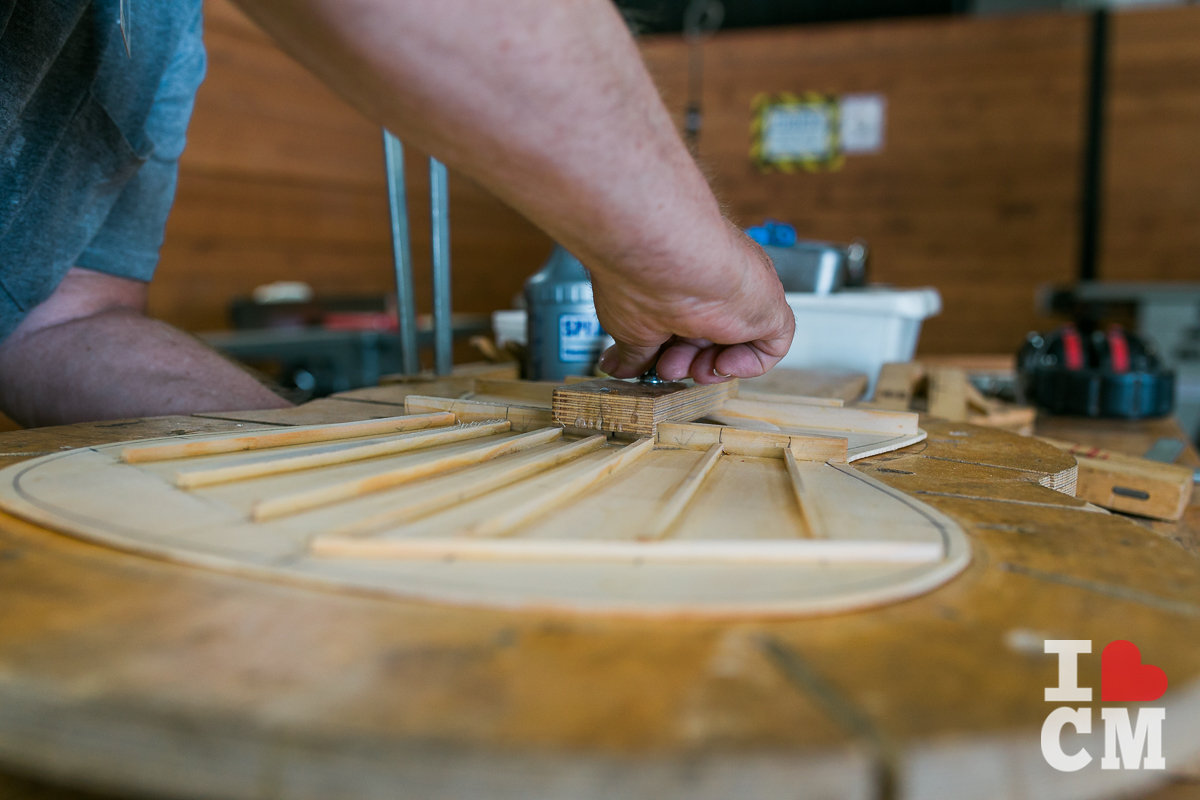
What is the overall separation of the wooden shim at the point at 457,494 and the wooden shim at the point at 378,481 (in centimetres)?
6

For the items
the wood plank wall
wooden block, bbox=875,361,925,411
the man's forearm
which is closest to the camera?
the man's forearm

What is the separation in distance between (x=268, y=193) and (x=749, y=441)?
185 inches

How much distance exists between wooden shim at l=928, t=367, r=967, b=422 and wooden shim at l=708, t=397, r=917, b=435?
1.62 feet

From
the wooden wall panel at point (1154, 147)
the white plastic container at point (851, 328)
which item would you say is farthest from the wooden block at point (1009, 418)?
the wooden wall panel at point (1154, 147)

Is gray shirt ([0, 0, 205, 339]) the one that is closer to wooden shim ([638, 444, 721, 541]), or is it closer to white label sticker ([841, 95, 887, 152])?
wooden shim ([638, 444, 721, 541])

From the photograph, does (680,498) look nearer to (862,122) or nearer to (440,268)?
(440,268)

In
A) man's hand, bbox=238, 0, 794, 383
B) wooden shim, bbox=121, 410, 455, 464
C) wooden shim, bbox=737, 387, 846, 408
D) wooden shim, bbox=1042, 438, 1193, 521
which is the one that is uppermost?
man's hand, bbox=238, 0, 794, 383

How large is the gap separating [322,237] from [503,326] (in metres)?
3.81

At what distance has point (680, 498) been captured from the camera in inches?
25.3

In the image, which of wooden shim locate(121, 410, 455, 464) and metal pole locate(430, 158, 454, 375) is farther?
metal pole locate(430, 158, 454, 375)

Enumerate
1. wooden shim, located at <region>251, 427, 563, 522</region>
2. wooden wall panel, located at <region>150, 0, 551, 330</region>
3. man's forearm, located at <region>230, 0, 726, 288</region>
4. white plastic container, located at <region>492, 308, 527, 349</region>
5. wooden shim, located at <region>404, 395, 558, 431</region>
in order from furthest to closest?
wooden wall panel, located at <region>150, 0, 551, 330</region> < white plastic container, located at <region>492, 308, 527, 349</region> < wooden shim, located at <region>404, 395, 558, 431</region> < wooden shim, located at <region>251, 427, 563, 522</region> < man's forearm, located at <region>230, 0, 726, 288</region>

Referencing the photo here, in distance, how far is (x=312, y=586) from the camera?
481 millimetres

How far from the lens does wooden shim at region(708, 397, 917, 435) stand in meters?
1.05

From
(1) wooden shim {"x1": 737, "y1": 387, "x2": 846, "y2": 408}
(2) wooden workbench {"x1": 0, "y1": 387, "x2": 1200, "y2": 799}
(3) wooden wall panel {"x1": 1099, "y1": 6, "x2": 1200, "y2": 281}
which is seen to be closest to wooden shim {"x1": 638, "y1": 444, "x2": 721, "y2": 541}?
(2) wooden workbench {"x1": 0, "y1": 387, "x2": 1200, "y2": 799}
